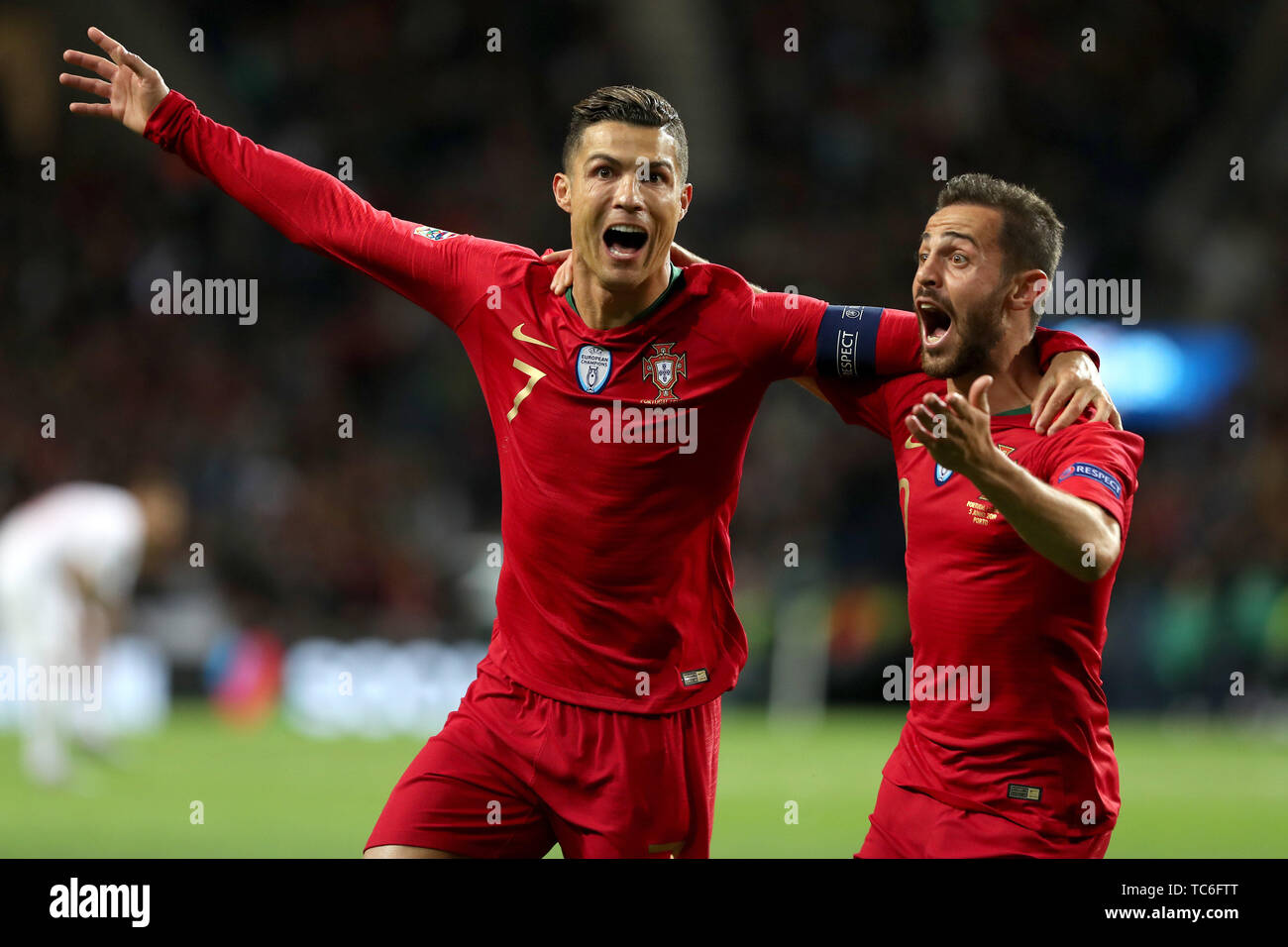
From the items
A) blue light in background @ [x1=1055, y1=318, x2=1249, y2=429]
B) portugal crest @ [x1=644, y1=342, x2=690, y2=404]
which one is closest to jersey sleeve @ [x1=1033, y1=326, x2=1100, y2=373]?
portugal crest @ [x1=644, y1=342, x2=690, y2=404]

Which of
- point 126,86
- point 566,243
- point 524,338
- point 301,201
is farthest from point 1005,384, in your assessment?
point 566,243

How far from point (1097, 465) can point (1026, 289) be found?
0.66 meters

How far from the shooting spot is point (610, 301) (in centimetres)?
466

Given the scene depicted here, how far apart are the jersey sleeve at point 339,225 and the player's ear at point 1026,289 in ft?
5.00

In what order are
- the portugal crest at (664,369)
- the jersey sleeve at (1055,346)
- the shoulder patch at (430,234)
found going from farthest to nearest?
the shoulder patch at (430,234), the portugal crest at (664,369), the jersey sleeve at (1055,346)

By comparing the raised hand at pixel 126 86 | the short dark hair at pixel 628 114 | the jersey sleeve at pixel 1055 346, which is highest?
the raised hand at pixel 126 86

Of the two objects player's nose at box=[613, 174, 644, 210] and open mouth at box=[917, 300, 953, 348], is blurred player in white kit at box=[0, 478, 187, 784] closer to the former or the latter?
player's nose at box=[613, 174, 644, 210]

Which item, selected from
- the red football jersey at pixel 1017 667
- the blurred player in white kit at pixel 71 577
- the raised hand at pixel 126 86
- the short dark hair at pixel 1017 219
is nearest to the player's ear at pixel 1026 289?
the short dark hair at pixel 1017 219

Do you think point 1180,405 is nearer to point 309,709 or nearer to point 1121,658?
point 1121,658

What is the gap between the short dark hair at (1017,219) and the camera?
4.35 meters

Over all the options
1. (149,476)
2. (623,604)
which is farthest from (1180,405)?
(623,604)

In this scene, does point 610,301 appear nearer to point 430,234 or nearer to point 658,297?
point 658,297

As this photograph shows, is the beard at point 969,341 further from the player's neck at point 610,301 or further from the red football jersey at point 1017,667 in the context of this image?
the player's neck at point 610,301

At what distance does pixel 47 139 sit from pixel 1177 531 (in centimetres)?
1426
